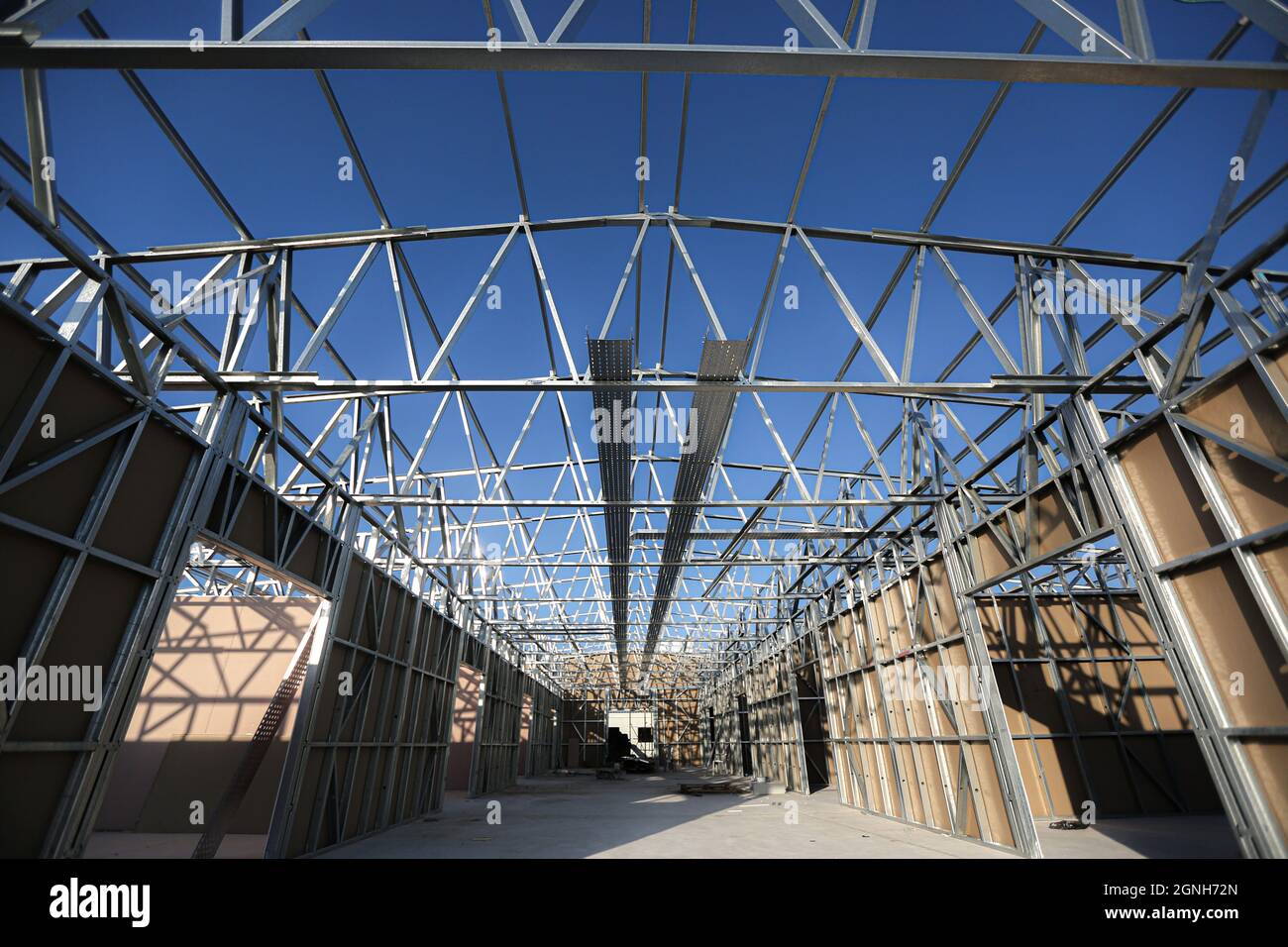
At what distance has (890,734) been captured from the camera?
1641 centimetres

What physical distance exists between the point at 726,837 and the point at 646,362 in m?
11.3

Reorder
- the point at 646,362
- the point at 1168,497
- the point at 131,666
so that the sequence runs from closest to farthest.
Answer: the point at 131,666 < the point at 1168,497 < the point at 646,362

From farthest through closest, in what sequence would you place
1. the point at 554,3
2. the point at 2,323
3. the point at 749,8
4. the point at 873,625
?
1. the point at 873,625
2. the point at 749,8
3. the point at 554,3
4. the point at 2,323

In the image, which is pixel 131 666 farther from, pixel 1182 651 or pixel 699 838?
pixel 1182 651

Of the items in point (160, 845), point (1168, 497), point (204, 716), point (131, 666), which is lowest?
point (160, 845)

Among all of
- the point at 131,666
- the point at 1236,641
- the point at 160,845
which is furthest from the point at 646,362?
the point at 160,845

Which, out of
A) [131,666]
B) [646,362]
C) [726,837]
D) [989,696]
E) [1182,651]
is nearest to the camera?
[131,666]

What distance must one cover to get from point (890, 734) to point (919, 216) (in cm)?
1297

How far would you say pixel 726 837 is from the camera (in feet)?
44.9

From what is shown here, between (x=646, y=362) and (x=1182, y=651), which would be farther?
(x=646, y=362)

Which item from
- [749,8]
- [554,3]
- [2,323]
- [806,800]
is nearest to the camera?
[2,323]
